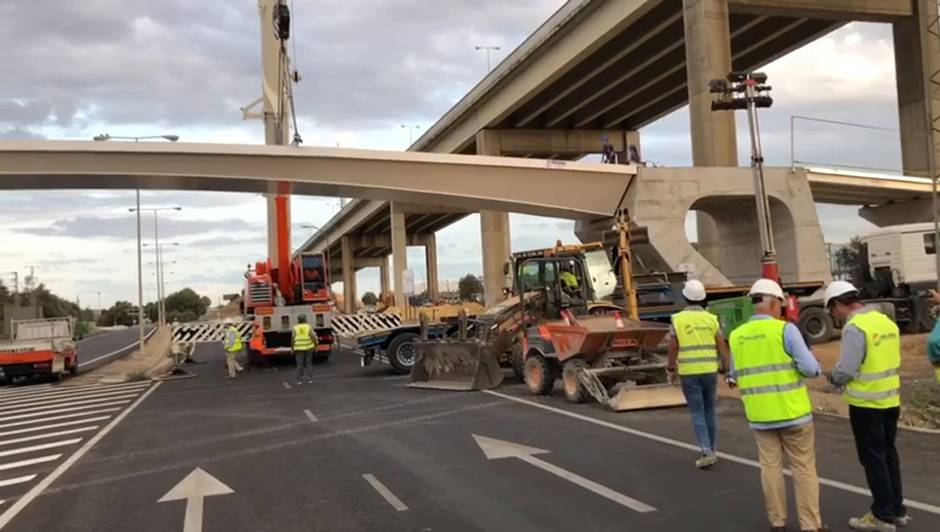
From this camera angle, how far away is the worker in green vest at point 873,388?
5.72m

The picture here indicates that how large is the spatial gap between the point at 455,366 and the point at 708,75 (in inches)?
759

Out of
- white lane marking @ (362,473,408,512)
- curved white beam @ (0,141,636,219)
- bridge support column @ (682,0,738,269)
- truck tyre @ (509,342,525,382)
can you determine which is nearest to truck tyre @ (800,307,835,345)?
curved white beam @ (0,141,636,219)

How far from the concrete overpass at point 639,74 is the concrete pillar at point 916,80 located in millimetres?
53

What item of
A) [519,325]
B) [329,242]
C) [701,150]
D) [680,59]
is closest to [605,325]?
[519,325]

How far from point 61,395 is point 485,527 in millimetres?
18053

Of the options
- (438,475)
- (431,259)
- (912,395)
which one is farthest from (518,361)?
(431,259)

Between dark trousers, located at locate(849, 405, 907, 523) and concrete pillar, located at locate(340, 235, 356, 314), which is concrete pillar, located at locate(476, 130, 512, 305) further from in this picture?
concrete pillar, located at locate(340, 235, 356, 314)

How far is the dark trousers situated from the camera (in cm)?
577

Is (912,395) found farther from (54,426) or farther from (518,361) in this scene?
(54,426)

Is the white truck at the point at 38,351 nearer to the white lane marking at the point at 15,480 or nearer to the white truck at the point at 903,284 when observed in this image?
the white lane marking at the point at 15,480

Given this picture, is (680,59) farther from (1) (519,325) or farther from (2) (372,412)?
(2) (372,412)

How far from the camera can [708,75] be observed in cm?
3127

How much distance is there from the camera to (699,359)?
8.59m

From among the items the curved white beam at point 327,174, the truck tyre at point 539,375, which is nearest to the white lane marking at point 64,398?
the curved white beam at point 327,174
